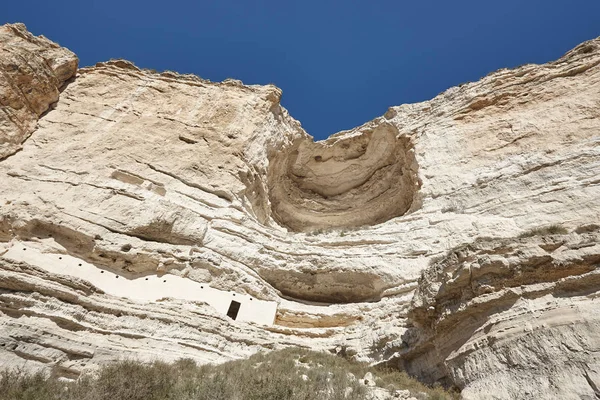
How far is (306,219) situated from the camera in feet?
61.9

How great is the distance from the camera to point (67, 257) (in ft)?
33.3

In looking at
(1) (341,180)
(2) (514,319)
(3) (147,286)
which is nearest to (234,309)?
(3) (147,286)

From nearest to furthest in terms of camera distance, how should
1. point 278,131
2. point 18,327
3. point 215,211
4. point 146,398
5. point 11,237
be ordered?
1. point 146,398
2. point 18,327
3. point 11,237
4. point 215,211
5. point 278,131

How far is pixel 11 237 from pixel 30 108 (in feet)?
20.5

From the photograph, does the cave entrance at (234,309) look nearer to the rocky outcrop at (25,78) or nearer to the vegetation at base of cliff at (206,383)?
the vegetation at base of cliff at (206,383)

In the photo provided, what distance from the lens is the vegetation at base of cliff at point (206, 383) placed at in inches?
238

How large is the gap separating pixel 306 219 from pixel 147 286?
9.45 metres

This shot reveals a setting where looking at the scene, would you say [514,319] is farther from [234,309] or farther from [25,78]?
[25,78]

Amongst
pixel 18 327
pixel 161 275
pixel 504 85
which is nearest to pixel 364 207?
pixel 504 85

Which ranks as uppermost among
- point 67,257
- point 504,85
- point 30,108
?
point 504,85

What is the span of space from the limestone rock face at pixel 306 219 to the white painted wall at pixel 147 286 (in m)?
0.19

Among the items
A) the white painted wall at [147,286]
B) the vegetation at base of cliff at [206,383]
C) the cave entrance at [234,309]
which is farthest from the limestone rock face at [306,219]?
the vegetation at base of cliff at [206,383]

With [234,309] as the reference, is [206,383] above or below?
below

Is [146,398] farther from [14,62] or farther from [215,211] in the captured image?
[14,62]
